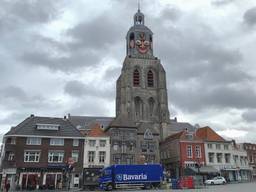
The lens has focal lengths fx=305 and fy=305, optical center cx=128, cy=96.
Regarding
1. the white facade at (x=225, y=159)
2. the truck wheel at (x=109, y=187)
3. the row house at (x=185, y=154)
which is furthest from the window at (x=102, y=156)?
the white facade at (x=225, y=159)

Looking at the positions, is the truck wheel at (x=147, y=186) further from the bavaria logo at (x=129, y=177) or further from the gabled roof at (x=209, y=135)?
the gabled roof at (x=209, y=135)

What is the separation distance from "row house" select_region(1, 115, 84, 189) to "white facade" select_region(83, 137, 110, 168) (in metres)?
2.04

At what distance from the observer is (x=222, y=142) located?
65.5 metres

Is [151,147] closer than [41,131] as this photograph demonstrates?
No

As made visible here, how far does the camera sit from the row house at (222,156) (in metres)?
62.9

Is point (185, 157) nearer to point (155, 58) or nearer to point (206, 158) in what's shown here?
point (206, 158)

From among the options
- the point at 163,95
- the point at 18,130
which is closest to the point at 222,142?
the point at 163,95

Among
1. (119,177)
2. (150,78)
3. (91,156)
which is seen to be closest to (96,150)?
(91,156)

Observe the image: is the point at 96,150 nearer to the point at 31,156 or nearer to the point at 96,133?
the point at 96,133

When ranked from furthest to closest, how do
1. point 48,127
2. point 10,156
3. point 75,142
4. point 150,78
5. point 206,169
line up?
point 150,78 → point 206,169 → point 75,142 → point 48,127 → point 10,156

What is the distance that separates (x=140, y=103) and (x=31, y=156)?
3622 centimetres

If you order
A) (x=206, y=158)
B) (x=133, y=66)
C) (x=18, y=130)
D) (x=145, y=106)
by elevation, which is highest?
(x=133, y=66)

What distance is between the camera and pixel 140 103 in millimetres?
80312

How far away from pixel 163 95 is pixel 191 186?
45.3 metres
